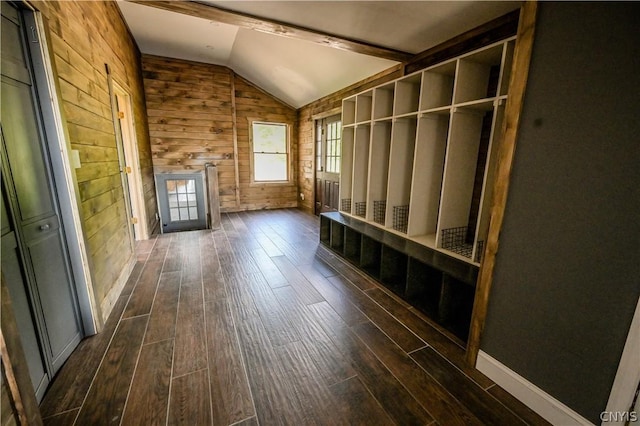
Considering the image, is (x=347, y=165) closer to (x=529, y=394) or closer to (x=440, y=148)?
(x=440, y=148)

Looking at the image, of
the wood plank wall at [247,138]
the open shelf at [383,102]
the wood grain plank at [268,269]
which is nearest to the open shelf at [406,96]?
the open shelf at [383,102]

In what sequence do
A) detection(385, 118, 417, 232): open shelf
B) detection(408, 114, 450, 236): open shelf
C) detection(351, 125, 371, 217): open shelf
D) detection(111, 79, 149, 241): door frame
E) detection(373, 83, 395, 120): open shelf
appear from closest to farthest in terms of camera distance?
1. detection(408, 114, 450, 236): open shelf
2. detection(385, 118, 417, 232): open shelf
3. detection(373, 83, 395, 120): open shelf
4. detection(351, 125, 371, 217): open shelf
5. detection(111, 79, 149, 241): door frame

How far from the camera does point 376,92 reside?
2.80m

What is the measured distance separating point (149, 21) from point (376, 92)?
3145 millimetres

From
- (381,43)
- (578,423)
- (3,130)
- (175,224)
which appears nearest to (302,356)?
(578,423)

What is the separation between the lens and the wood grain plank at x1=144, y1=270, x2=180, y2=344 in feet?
5.91

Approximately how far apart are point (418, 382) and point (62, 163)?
7.85 feet

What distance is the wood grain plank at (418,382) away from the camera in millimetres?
1246

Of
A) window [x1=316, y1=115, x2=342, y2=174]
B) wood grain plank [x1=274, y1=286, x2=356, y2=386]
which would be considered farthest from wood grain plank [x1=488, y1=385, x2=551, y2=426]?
window [x1=316, y1=115, x2=342, y2=174]

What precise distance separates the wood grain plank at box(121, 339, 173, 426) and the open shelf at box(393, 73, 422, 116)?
270 cm

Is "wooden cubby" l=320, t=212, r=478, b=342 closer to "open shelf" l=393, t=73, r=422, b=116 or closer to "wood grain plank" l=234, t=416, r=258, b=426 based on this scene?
"open shelf" l=393, t=73, r=422, b=116

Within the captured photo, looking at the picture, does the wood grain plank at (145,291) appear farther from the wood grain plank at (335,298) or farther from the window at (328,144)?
the window at (328,144)

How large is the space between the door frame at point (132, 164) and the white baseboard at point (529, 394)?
13.8ft

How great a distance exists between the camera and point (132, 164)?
359 centimetres
